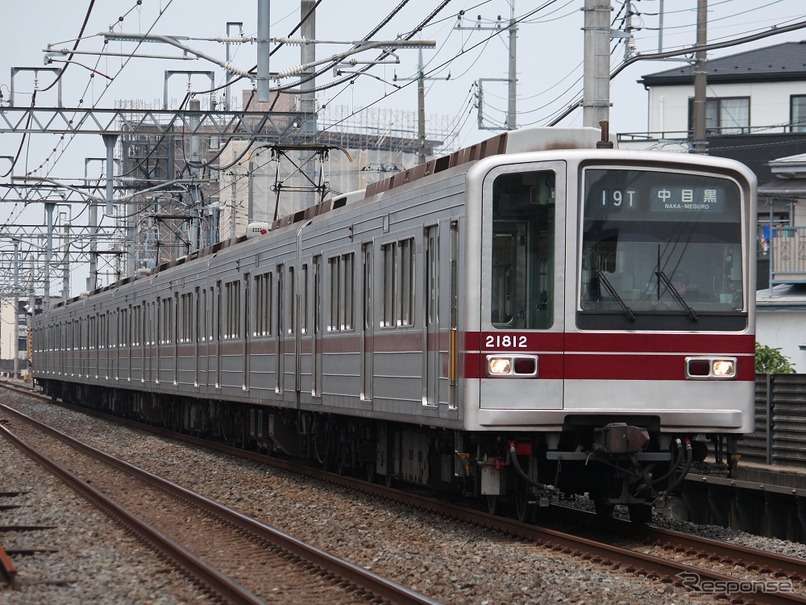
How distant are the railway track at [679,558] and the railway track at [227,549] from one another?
1.68 metres

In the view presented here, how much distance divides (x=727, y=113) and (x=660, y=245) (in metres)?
35.1

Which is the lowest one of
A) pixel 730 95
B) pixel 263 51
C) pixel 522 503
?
pixel 522 503

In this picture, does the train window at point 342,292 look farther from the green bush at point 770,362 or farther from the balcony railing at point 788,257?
the balcony railing at point 788,257

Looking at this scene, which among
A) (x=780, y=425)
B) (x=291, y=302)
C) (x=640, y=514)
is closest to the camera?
(x=640, y=514)

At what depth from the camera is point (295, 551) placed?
10.3 metres

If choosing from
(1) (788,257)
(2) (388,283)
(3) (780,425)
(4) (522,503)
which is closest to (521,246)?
(4) (522,503)

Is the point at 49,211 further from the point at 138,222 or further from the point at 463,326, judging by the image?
the point at 463,326

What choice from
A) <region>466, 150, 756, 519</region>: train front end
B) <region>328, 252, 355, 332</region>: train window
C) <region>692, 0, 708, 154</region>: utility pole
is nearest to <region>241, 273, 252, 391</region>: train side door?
<region>328, 252, 355, 332</region>: train window

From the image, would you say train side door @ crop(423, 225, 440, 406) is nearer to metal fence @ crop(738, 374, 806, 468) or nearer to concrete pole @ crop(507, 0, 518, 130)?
metal fence @ crop(738, 374, 806, 468)

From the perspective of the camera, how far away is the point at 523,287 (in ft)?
35.5

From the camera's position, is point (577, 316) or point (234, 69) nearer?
point (577, 316)

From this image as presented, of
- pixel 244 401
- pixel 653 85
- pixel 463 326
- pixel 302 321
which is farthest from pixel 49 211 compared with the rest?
pixel 463 326

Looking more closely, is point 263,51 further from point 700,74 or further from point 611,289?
point 611,289

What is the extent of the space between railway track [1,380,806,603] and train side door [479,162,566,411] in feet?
3.55
